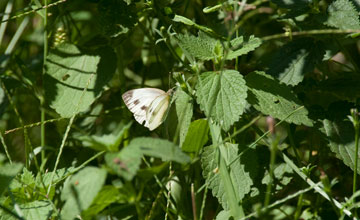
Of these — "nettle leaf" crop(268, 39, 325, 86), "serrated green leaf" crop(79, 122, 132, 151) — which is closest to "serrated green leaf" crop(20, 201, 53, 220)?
"serrated green leaf" crop(79, 122, 132, 151)

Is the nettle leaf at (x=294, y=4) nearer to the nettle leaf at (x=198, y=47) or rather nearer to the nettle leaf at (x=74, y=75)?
the nettle leaf at (x=198, y=47)

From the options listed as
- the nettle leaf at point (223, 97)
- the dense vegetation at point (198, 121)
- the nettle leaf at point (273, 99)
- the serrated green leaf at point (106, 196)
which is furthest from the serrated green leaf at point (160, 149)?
the nettle leaf at point (273, 99)

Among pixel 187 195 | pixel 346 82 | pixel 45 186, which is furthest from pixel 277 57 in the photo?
pixel 45 186

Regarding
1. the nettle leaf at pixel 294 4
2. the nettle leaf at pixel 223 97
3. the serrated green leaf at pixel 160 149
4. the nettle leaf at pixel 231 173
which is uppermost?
the serrated green leaf at pixel 160 149

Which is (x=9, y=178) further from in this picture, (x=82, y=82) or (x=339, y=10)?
(x=339, y=10)

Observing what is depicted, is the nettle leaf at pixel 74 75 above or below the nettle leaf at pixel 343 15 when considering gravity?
below

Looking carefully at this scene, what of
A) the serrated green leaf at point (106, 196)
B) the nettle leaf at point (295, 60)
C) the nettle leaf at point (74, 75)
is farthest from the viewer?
the nettle leaf at point (74, 75)
